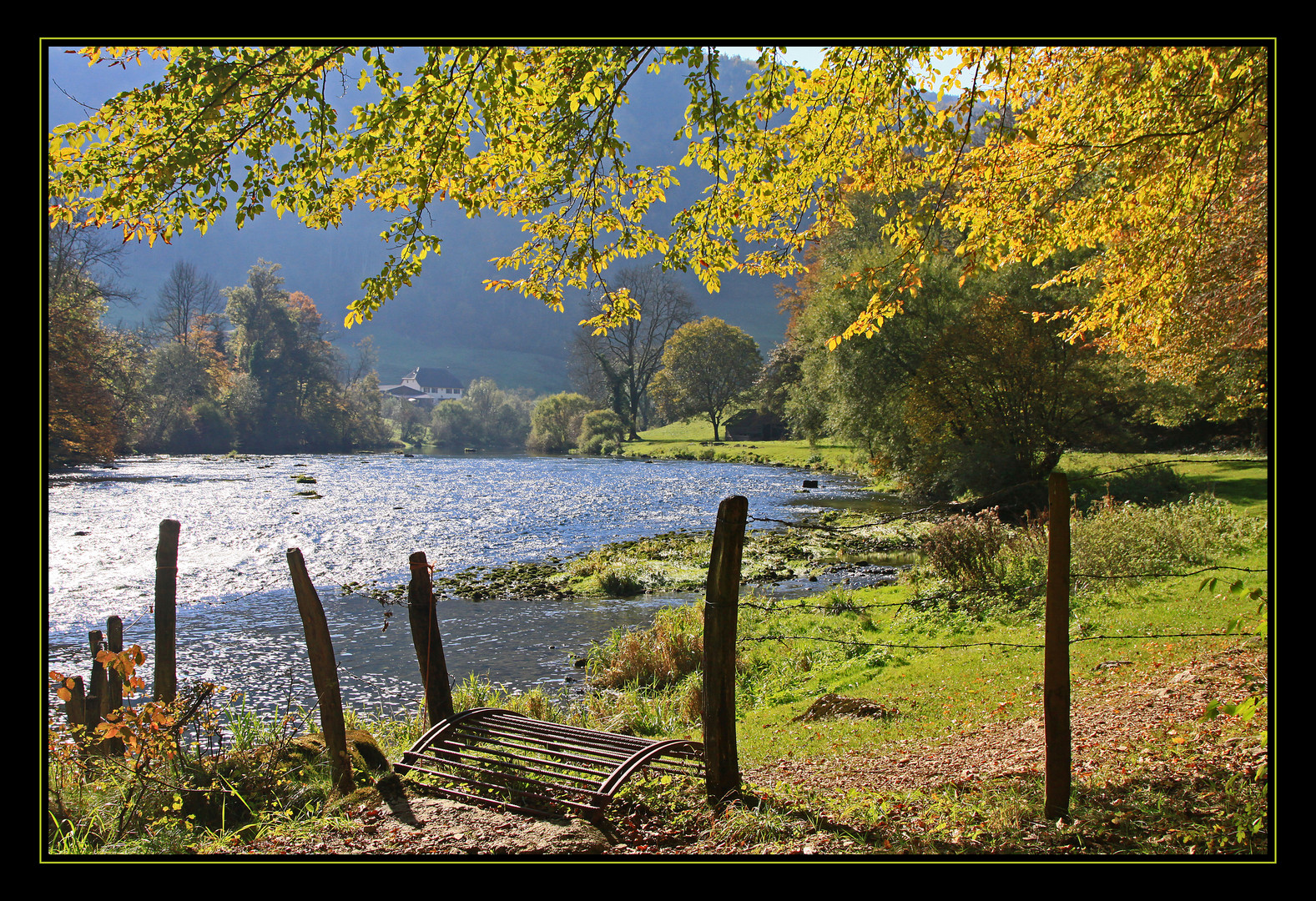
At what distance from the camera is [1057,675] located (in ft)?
15.5

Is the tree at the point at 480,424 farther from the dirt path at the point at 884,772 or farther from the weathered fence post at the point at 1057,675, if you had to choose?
the weathered fence post at the point at 1057,675

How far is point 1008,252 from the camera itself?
10.2 metres

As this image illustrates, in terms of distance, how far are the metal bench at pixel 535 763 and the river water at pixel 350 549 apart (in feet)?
8.85

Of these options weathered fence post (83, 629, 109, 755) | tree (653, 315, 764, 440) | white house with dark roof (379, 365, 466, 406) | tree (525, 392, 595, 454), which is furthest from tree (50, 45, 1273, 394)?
white house with dark roof (379, 365, 466, 406)

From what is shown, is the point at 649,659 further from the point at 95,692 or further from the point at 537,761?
the point at 95,692

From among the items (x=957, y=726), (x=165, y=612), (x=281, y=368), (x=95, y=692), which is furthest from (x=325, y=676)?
(x=281, y=368)

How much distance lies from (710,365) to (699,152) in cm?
6934

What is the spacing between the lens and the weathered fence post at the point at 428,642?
6.59m

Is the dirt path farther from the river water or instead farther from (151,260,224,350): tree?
(151,260,224,350): tree

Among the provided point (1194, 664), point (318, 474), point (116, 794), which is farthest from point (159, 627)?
point (318, 474)

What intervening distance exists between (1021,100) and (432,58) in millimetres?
8326

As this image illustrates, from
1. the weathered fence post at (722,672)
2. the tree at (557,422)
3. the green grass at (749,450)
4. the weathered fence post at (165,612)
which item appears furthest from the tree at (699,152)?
the tree at (557,422)

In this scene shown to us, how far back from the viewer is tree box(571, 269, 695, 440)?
7869cm
